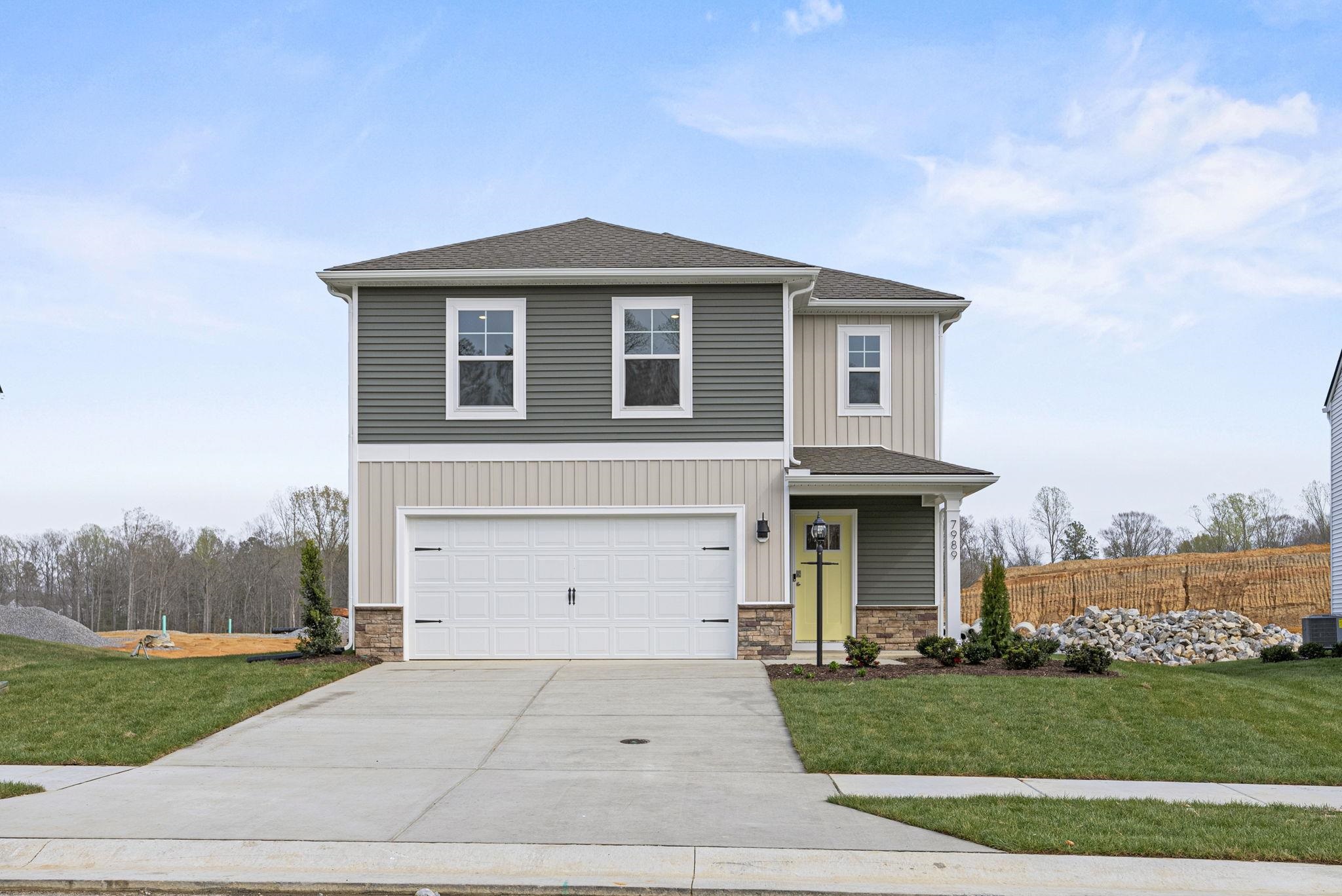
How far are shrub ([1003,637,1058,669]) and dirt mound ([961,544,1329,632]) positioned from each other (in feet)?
63.1

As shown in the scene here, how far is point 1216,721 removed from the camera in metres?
11.2

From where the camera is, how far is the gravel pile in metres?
28.1

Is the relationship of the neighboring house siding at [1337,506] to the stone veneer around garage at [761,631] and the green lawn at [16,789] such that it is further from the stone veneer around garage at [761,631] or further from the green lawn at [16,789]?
the green lawn at [16,789]

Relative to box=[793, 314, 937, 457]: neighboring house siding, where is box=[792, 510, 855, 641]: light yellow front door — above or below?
below

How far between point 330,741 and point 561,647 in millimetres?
5729

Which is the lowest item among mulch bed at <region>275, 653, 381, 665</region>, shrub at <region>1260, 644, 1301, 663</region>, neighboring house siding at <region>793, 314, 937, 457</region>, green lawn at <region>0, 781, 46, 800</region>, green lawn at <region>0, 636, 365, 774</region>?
shrub at <region>1260, 644, 1301, 663</region>

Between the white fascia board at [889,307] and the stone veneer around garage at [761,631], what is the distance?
4967 mm

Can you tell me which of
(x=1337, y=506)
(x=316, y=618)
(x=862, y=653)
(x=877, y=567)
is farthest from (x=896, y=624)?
(x=1337, y=506)

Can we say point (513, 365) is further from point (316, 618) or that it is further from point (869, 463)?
point (869, 463)

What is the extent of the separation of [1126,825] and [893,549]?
10174mm

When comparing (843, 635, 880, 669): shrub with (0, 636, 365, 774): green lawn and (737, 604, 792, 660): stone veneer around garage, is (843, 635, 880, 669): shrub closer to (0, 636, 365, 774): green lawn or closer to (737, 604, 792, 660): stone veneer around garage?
(737, 604, 792, 660): stone veneer around garage

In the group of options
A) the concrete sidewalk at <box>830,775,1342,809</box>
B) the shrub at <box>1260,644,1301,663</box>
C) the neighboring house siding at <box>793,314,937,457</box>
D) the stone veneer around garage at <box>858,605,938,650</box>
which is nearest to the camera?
the concrete sidewalk at <box>830,775,1342,809</box>

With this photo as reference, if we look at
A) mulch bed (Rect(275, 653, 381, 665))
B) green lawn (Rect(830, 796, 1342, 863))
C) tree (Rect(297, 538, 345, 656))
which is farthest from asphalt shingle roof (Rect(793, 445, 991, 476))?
green lawn (Rect(830, 796, 1342, 863))

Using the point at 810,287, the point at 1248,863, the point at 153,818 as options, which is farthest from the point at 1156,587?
the point at 153,818
